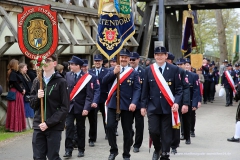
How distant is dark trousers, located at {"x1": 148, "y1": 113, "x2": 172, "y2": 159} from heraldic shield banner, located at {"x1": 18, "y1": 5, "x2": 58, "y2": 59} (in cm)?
232

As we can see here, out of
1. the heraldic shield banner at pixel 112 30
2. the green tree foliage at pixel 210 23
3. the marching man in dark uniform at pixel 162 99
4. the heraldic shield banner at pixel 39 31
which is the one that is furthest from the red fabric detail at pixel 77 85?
the green tree foliage at pixel 210 23

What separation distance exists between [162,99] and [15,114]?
5.48 m

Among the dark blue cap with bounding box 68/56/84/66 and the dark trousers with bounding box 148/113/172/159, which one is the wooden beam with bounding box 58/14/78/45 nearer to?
the dark blue cap with bounding box 68/56/84/66

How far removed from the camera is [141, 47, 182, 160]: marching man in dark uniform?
890 cm

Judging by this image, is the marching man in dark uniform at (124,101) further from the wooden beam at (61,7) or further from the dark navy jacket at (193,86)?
the wooden beam at (61,7)

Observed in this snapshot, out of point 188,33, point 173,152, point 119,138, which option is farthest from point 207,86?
point 173,152

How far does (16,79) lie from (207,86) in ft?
40.6

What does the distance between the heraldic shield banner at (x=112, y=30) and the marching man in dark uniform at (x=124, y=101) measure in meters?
0.23

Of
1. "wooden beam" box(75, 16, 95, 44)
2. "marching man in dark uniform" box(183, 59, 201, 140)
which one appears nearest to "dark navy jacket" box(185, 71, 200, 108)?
"marching man in dark uniform" box(183, 59, 201, 140)

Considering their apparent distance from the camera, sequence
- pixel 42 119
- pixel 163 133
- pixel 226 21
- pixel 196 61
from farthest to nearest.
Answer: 1. pixel 226 21
2. pixel 196 61
3. pixel 163 133
4. pixel 42 119

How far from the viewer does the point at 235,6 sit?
24.7 meters

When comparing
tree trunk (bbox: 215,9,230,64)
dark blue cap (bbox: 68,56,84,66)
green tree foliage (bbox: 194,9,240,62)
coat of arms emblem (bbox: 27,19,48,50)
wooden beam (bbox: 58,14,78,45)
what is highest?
green tree foliage (bbox: 194,9,240,62)

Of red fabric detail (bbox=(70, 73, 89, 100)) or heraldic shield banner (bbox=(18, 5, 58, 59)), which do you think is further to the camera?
red fabric detail (bbox=(70, 73, 89, 100))

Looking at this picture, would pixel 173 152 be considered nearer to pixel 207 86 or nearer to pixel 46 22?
pixel 46 22
